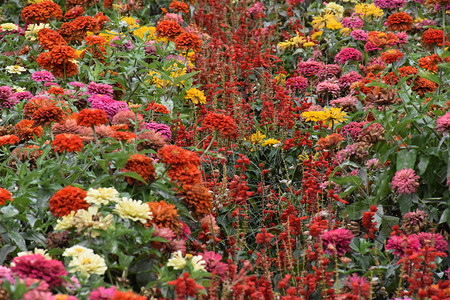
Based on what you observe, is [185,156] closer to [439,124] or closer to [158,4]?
[439,124]

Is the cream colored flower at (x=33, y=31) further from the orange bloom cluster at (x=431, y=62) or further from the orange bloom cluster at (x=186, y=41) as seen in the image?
the orange bloom cluster at (x=431, y=62)

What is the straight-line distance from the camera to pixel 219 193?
9.94 feet

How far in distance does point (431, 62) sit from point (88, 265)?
2.10 m

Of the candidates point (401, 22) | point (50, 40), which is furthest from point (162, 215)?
point (401, 22)

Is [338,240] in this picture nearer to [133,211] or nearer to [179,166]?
Answer: [179,166]

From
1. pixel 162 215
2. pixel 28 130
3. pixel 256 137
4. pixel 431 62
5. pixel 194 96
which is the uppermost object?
pixel 431 62

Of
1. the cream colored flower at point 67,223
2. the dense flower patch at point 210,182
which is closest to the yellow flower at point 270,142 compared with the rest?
the dense flower patch at point 210,182

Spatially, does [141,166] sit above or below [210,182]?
above

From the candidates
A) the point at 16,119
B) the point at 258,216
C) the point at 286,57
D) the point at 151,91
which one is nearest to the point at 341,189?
the point at 258,216

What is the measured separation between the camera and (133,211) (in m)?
2.16

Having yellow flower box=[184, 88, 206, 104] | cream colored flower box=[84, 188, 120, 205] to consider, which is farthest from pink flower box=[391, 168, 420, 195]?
yellow flower box=[184, 88, 206, 104]

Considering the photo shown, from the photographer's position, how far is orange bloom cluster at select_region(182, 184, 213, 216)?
2422 millimetres

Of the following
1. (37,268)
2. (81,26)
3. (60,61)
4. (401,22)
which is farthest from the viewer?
(401,22)

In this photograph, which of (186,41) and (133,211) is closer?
(133,211)
